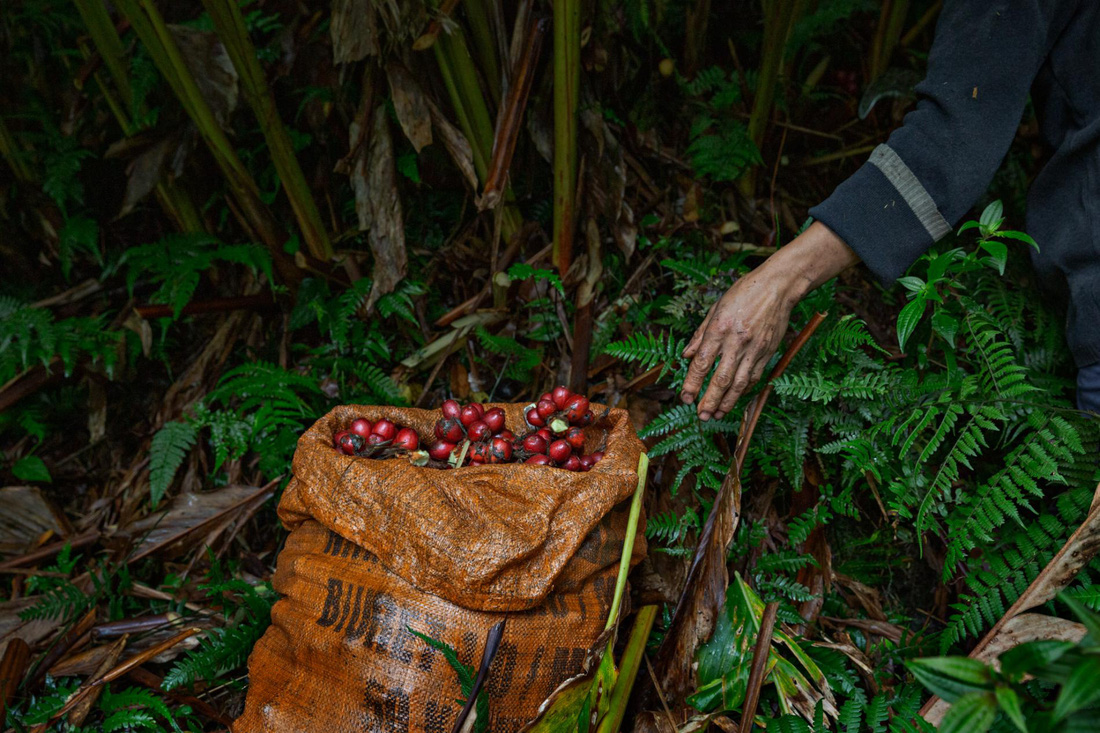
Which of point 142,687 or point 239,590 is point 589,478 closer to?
point 239,590

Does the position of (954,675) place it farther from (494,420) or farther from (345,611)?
(494,420)

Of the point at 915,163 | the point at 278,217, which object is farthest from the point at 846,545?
the point at 278,217

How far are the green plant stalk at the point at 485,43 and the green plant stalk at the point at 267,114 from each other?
29.8 inches

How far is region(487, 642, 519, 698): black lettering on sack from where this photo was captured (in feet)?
4.72

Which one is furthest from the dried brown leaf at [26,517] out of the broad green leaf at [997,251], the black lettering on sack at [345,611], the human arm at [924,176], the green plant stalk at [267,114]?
→ the broad green leaf at [997,251]

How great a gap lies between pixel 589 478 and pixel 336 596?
2.13ft

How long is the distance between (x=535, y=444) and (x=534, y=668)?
1.85 ft

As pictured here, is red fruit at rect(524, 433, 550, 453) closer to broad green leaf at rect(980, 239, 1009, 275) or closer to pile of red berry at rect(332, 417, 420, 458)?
pile of red berry at rect(332, 417, 420, 458)

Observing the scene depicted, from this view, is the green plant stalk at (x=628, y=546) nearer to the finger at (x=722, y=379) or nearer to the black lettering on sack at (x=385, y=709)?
the finger at (x=722, y=379)

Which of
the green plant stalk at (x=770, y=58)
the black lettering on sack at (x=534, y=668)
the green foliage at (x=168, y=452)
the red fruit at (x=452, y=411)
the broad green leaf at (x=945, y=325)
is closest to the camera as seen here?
the black lettering on sack at (x=534, y=668)

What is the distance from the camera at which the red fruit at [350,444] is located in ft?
5.65

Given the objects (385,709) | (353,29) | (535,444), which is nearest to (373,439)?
(535,444)

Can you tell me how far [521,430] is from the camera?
6.49 feet

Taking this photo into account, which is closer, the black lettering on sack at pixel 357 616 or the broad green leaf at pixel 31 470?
the black lettering on sack at pixel 357 616
